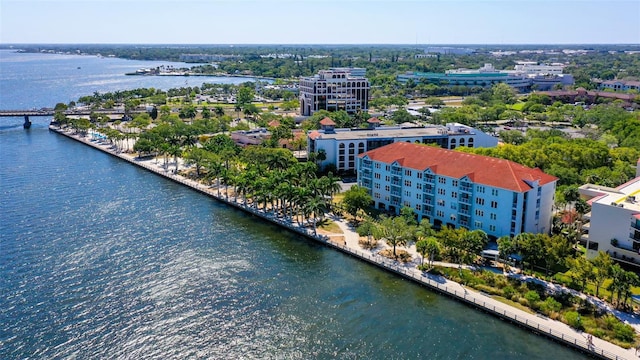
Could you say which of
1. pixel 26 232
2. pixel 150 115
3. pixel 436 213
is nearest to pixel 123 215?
pixel 26 232

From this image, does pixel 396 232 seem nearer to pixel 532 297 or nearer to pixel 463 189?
pixel 463 189

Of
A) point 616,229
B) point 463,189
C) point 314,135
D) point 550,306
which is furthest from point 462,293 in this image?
point 314,135

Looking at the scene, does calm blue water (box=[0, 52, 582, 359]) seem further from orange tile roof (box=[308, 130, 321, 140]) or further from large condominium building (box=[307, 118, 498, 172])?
orange tile roof (box=[308, 130, 321, 140])

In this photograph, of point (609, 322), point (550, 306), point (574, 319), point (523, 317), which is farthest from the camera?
point (550, 306)

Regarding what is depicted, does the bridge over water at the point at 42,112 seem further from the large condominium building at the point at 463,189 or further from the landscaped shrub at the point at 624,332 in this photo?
the landscaped shrub at the point at 624,332

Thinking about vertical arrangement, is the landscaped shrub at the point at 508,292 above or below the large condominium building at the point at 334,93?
below

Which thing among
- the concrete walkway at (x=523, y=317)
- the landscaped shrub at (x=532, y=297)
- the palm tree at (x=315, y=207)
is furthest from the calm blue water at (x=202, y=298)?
the palm tree at (x=315, y=207)
